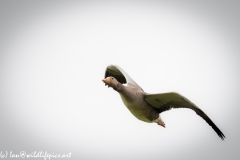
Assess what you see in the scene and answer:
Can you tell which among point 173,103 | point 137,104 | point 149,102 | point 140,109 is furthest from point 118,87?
point 173,103

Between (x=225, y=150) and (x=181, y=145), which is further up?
(x=181, y=145)

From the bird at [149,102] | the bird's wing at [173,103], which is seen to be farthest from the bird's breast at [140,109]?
the bird's wing at [173,103]

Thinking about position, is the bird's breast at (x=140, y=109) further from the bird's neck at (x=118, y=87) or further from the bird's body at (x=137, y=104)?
the bird's neck at (x=118, y=87)

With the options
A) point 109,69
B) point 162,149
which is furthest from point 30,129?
point 109,69

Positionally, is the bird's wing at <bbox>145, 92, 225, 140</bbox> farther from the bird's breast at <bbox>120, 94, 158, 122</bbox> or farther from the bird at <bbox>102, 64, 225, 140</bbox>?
the bird's breast at <bbox>120, 94, 158, 122</bbox>

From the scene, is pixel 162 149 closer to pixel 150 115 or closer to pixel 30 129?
pixel 30 129

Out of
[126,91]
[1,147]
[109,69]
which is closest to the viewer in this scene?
[126,91]

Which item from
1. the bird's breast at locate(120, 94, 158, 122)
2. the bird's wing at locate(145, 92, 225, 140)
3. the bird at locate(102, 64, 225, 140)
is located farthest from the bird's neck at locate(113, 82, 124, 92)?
the bird's wing at locate(145, 92, 225, 140)

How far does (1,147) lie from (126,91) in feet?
98.3

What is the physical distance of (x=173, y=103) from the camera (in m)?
7.34

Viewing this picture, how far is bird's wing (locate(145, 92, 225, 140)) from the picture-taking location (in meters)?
6.98

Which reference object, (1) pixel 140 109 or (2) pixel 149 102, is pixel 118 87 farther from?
(2) pixel 149 102

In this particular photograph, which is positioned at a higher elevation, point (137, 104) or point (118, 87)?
point (118, 87)

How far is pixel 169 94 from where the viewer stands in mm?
6941
